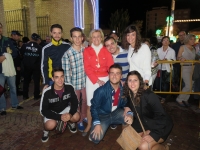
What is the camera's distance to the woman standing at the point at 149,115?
2.63 metres

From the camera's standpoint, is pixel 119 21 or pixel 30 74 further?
pixel 119 21

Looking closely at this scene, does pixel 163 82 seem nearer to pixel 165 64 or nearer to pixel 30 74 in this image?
pixel 165 64

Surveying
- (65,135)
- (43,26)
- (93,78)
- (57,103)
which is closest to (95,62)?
(93,78)

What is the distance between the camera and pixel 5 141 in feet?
11.6

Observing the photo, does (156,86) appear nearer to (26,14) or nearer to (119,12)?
(26,14)

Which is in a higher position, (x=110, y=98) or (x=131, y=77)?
(x=131, y=77)

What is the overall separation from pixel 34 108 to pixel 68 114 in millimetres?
2338

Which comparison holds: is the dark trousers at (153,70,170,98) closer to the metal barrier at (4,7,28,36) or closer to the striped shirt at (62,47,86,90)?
the striped shirt at (62,47,86,90)

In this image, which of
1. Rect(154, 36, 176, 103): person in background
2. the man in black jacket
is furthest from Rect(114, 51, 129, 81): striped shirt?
Rect(154, 36, 176, 103): person in background

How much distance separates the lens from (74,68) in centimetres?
355

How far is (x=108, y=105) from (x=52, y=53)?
62.6 inches

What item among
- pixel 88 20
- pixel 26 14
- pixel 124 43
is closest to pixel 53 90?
pixel 124 43

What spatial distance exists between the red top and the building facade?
25.4 feet

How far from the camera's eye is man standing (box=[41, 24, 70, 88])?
3602 millimetres
